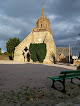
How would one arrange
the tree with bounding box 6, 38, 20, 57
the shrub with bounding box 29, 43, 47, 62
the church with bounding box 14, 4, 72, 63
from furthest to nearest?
the tree with bounding box 6, 38, 20, 57 → the church with bounding box 14, 4, 72, 63 → the shrub with bounding box 29, 43, 47, 62

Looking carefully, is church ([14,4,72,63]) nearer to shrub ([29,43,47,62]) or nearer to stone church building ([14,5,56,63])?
stone church building ([14,5,56,63])

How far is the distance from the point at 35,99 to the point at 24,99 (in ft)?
1.17

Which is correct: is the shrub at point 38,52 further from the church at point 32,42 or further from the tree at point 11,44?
the tree at point 11,44

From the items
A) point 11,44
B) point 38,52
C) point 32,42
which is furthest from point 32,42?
point 11,44

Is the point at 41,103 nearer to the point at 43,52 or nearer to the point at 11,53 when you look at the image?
the point at 43,52

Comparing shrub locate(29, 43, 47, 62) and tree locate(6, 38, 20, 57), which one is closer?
shrub locate(29, 43, 47, 62)

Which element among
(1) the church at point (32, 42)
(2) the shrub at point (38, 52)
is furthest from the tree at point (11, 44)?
(2) the shrub at point (38, 52)

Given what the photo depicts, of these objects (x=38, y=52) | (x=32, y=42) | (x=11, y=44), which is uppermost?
(x=11, y=44)

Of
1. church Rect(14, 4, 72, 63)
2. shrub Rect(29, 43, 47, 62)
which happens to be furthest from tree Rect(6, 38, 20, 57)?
shrub Rect(29, 43, 47, 62)

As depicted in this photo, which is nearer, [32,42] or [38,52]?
[38,52]

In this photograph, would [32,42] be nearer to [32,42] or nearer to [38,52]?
[32,42]

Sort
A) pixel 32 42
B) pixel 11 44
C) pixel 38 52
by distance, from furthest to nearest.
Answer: pixel 11 44, pixel 32 42, pixel 38 52

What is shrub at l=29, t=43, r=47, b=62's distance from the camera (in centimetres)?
2347

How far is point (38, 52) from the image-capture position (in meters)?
23.7
